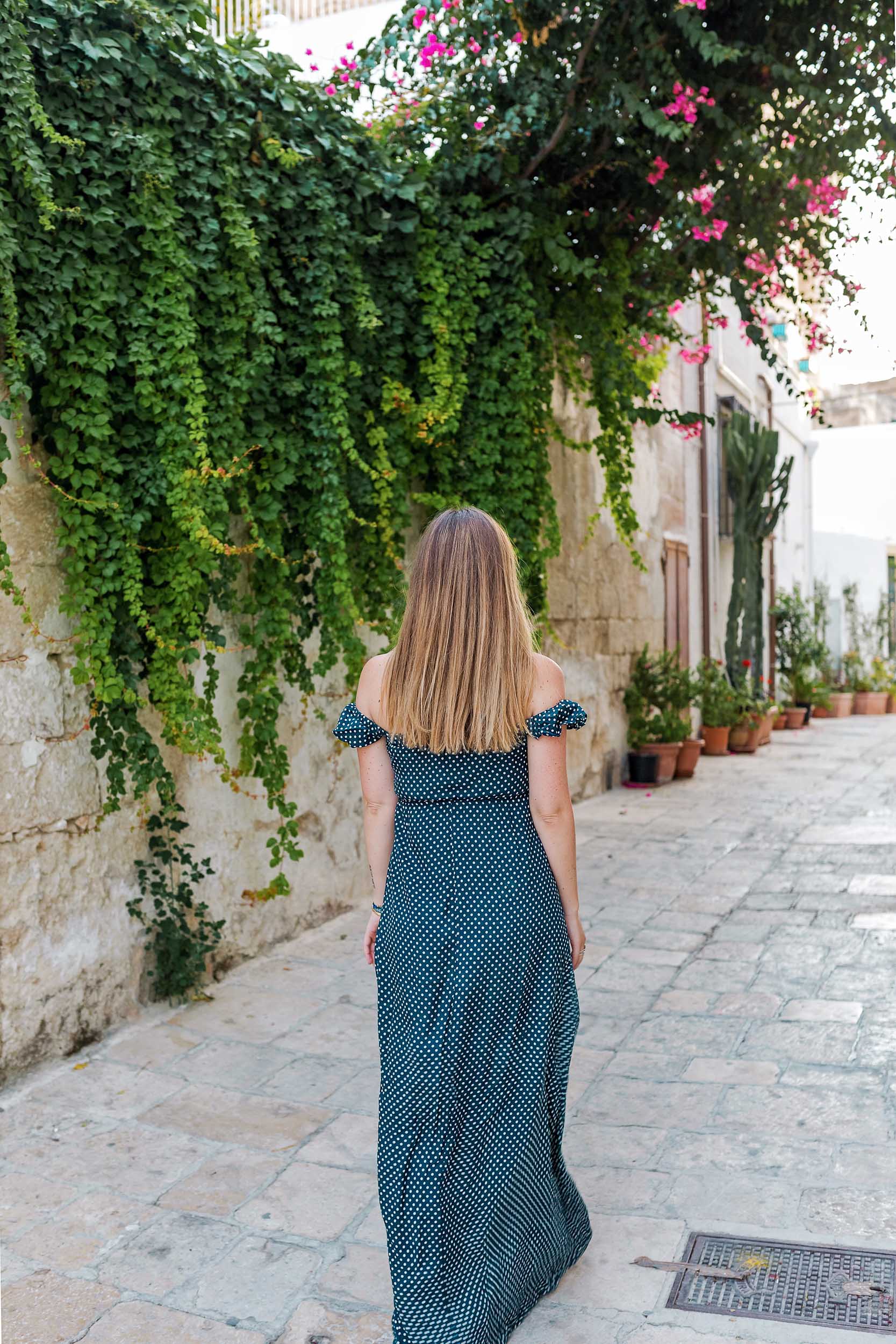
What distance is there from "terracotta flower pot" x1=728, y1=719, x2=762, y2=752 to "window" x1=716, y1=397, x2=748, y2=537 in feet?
7.30

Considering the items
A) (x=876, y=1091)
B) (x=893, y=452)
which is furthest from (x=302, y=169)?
(x=893, y=452)

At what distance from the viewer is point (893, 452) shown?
19.5 metres

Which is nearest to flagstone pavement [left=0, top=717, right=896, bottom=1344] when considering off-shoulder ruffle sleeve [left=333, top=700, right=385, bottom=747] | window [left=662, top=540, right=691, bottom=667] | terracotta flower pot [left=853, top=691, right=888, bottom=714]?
off-shoulder ruffle sleeve [left=333, top=700, right=385, bottom=747]

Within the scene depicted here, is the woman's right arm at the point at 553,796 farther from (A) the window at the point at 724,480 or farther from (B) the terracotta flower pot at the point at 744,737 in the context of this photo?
(A) the window at the point at 724,480

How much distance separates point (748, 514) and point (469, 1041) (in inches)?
411

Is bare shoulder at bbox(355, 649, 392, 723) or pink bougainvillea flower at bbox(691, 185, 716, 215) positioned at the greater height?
pink bougainvillea flower at bbox(691, 185, 716, 215)

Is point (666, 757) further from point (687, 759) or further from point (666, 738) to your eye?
point (687, 759)

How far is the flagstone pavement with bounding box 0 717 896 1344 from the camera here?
86.4 inches

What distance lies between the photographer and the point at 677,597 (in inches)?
399

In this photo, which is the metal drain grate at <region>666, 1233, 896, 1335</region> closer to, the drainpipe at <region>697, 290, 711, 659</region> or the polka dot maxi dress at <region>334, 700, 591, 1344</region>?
the polka dot maxi dress at <region>334, 700, 591, 1344</region>

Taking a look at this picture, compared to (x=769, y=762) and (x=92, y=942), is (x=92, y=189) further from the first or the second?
(x=769, y=762)

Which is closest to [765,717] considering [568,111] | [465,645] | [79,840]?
[568,111]

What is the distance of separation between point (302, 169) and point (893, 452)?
17604mm

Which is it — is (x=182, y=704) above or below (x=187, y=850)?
above
